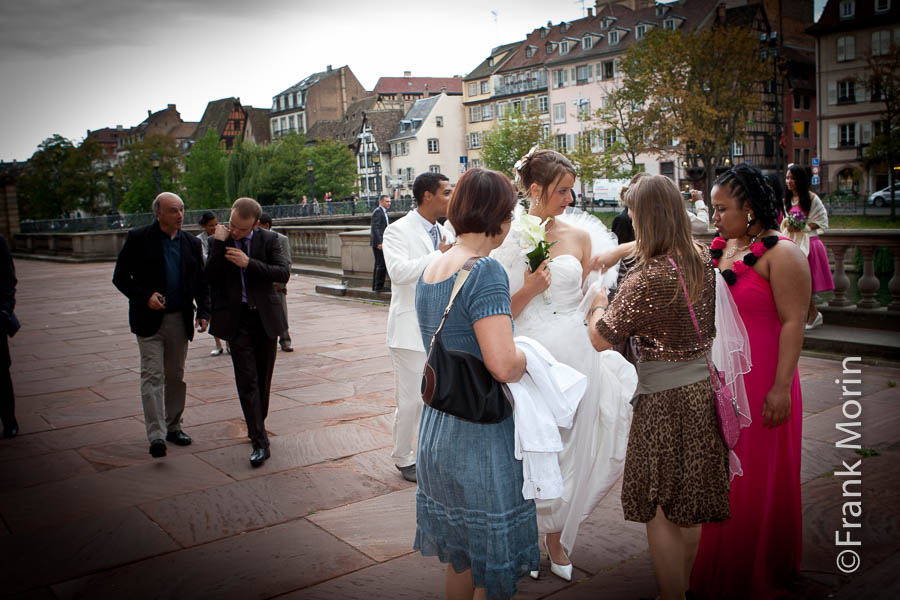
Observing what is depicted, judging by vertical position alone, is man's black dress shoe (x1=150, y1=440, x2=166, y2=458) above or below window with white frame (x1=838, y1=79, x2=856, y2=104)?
below

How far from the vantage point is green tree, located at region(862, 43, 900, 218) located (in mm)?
24953

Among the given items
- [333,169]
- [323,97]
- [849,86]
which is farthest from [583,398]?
[323,97]

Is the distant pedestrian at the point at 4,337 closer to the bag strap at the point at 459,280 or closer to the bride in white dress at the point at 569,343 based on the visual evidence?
the bride in white dress at the point at 569,343

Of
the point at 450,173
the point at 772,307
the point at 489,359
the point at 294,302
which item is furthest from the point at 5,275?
the point at 450,173

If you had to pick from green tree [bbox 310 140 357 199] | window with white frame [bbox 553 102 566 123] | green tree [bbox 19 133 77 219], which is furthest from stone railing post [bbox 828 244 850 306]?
green tree [bbox 19 133 77 219]

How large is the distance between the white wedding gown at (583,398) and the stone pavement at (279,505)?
16.0 inches

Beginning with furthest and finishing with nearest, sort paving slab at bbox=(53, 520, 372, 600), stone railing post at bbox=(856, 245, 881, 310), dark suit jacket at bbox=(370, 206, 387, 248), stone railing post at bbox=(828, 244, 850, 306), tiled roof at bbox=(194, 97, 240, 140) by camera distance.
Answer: tiled roof at bbox=(194, 97, 240, 140) → dark suit jacket at bbox=(370, 206, 387, 248) → stone railing post at bbox=(828, 244, 850, 306) → stone railing post at bbox=(856, 245, 881, 310) → paving slab at bbox=(53, 520, 372, 600)

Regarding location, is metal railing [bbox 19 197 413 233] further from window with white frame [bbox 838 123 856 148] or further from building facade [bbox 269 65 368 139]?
building facade [bbox 269 65 368 139]

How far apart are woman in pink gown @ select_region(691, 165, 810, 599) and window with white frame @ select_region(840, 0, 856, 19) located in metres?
35.2

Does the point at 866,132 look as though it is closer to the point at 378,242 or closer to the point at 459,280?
the point at 378,242

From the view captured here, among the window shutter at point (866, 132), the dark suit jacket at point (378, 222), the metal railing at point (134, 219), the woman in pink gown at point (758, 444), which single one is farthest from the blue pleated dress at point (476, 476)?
the window shutter at point (866, 132)

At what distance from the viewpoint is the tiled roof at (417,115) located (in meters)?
83.8

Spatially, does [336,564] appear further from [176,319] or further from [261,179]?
[261,179]

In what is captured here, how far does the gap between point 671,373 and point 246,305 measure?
3.60 metres
